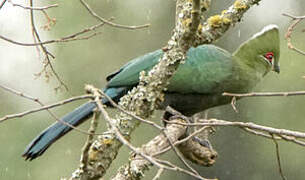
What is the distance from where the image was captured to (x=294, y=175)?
26.3ft

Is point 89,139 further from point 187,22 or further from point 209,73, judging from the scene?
point 209,73

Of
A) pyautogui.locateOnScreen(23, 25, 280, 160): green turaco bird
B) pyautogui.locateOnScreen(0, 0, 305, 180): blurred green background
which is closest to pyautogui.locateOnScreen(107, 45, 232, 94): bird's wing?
pyautogui.locateOnScreen(23, 25, 280, 160): green turaco bird

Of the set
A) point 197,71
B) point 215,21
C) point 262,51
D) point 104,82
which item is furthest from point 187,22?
point 104,82

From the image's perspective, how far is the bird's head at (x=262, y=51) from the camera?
4.04 meters

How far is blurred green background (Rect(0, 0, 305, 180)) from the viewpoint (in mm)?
7570

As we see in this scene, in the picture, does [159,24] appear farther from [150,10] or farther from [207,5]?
[207,5]

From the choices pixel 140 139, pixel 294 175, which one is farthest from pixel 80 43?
pixel 294 175

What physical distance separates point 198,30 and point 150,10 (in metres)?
5.74

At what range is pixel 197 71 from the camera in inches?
159

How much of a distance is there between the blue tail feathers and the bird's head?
88 centimetres

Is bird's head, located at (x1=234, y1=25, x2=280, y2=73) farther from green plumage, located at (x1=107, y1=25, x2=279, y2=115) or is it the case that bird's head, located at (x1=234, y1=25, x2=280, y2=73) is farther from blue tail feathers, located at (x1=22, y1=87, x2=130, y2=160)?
blue tail feathers, located at (x1=22, y1=87, x2=130, y2=160)

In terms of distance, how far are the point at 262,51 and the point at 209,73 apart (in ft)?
1.28

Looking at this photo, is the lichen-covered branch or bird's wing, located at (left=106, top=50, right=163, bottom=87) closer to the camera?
the lichen-covered branch

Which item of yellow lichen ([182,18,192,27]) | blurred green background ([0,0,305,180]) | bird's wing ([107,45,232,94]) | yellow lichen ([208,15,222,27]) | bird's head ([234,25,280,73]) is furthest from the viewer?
blurred green background ([0,0,305,180])
